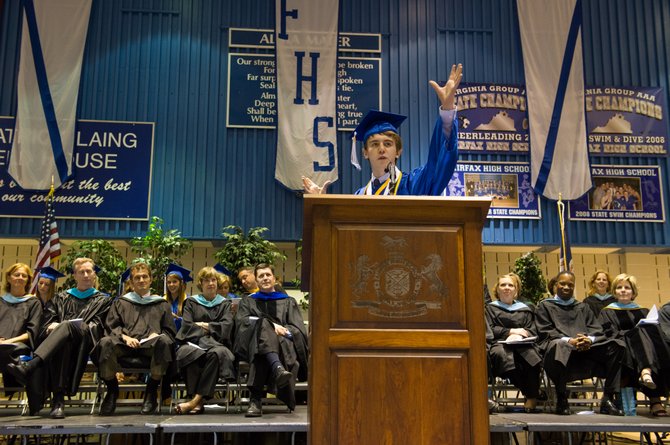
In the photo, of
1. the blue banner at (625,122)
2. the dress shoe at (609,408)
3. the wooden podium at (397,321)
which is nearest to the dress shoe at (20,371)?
the wooden podium at (397,321)

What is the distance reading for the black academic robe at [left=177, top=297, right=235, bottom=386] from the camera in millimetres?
5625

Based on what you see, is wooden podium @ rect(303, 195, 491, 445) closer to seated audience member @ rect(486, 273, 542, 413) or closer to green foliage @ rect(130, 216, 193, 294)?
seated audience member @ rect(486, 273, 542, 413)

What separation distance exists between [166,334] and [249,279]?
1.80m

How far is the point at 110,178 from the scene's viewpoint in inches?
430

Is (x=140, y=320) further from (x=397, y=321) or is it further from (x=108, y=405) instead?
(x=397, y=321)

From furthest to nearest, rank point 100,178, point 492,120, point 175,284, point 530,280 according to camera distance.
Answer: point 492,120 < point 100,178 < point 530,280 < point 175,284

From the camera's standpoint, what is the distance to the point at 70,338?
537cm

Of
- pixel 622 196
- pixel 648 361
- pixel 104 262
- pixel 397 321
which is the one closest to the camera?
pixel 397 321

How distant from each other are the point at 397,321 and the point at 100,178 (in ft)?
32.1

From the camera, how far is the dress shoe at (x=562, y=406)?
5.43 m

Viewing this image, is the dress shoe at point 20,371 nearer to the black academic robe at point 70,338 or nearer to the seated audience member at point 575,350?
the black academic robe at point 70,338

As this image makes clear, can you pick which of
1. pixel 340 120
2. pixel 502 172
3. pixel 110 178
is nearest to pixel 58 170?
pixel 110 178

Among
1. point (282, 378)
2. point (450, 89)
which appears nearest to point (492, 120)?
point (282, 378)

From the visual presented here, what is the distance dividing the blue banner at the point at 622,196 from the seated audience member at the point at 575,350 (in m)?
5.37
